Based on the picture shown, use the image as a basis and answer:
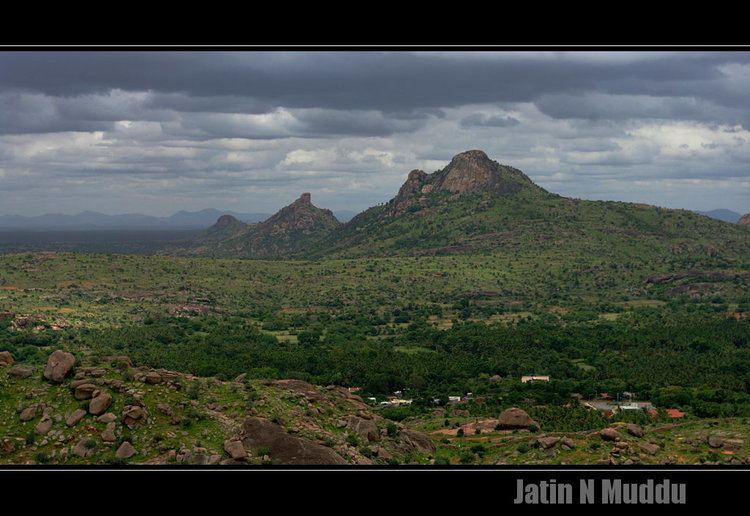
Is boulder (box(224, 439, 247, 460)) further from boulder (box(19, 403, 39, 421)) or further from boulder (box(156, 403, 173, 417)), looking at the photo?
boulder (box(19, 403, 39, 421))

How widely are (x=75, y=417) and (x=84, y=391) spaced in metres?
0.78

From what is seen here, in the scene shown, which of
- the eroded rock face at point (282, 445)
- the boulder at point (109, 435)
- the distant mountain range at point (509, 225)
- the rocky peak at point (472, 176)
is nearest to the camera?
the boulder at point (109, 435)

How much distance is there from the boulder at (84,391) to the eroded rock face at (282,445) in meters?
3.18

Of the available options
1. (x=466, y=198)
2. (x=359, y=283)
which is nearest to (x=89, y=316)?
(x=359, y=283)

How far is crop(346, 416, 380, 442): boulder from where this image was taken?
1900 cm

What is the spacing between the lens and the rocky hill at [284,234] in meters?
143

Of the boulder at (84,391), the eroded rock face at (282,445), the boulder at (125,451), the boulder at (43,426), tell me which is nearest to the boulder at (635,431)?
the eroded rock face at (282,445)

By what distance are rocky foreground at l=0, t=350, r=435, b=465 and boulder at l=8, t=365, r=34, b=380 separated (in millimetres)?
21

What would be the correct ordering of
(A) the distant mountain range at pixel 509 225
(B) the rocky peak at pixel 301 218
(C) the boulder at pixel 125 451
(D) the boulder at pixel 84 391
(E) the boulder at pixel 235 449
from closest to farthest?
(C) the boulder at pixel 125 451
(E) the boulder at pixel 235 449
(D) the boulder at pixel 84 391
(A) the distant mountain range at pixel 509 225
(B) the rocky peak at pixel 301 218

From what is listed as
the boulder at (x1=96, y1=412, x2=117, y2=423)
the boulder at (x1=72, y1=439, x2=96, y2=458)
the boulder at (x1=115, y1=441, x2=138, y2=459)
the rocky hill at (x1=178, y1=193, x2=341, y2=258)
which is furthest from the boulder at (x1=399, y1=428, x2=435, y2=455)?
the rocky hill at (x1=178, y1=193, x2=341, y2=258)

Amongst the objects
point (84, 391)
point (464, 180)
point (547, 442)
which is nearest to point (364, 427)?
point (547, 442)

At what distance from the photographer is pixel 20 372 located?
16.8 meters

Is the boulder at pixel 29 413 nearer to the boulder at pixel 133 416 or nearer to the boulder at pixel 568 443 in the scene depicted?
the boulder at pixel 133 416
